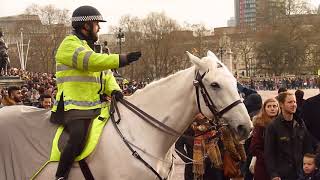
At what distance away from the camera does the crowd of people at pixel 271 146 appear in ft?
19.0

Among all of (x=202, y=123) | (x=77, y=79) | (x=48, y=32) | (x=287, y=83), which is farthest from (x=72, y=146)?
(x=48, y=32)

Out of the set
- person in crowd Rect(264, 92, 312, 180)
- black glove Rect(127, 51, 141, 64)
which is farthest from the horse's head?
person in crowd Rect(264, 92, 312, 180)

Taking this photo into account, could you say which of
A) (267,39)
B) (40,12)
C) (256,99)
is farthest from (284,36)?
(256,99)

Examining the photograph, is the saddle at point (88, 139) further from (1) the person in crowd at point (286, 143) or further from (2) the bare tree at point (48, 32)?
(2) the bare tree at point (48, 32)

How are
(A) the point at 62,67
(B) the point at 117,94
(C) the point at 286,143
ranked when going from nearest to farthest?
(A) the point at 62,67, (B) the point at 117,94, (C) the point at 286,143

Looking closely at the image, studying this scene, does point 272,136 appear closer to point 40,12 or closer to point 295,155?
point 295,155

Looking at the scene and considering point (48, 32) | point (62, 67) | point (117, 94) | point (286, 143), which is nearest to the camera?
point (62, 67)

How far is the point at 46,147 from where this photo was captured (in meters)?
5.11

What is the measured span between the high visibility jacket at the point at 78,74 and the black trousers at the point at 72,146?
18 cm

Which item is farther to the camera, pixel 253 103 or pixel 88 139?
pixel 253 103

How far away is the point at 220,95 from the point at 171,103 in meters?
0.51

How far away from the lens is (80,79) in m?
4.97

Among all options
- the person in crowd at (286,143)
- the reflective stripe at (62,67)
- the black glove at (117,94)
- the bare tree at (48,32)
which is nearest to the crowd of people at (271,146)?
the person in crowd at (286,143)

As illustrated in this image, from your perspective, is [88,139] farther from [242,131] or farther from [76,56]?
[242,131]
